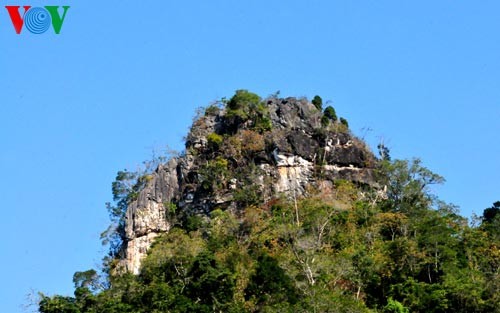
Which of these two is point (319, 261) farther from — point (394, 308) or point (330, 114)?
point (330, 114)

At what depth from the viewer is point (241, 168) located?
44.0 meters

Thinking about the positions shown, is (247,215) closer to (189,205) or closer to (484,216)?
(189,205)

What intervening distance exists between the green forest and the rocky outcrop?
0.14 metres

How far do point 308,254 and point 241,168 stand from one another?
10.9 meters

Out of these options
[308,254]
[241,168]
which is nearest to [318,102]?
[241,168]

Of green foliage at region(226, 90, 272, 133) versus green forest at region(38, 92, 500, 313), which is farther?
green foliage at region(226, 90, 272, 133)

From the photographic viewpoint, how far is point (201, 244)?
122 ft

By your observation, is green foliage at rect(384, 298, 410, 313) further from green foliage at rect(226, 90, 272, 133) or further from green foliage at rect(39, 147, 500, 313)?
green foliage at rect(226, 90, 272, 133)

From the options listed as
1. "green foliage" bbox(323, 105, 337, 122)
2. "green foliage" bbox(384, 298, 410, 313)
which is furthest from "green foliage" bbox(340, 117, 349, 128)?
"green foliage" bbox(384, 298, 410, 313)

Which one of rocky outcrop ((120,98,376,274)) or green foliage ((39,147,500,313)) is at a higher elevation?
rocky outcrop ((120,98,376,274))

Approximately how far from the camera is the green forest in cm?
3300

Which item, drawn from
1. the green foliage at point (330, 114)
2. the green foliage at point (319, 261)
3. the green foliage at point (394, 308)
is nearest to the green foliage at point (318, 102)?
the green foliage at point (330, 114)

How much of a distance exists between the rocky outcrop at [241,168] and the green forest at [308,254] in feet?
0.46

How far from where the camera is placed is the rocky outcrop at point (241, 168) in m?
43.4
